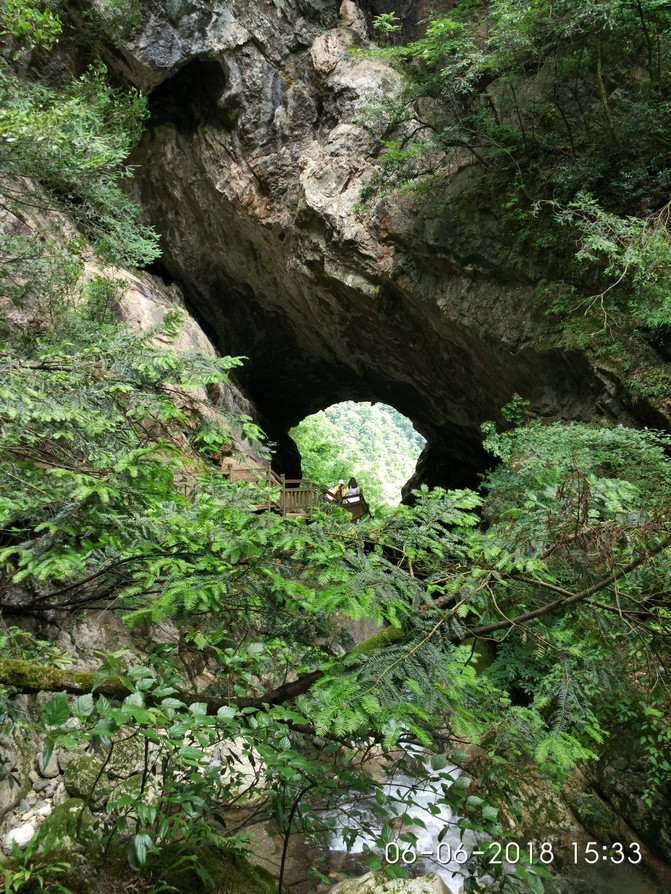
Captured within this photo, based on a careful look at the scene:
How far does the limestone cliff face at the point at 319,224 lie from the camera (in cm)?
830

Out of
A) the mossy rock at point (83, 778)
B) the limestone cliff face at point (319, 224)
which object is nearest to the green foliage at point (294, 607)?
the mossy rock at point (83, 778)

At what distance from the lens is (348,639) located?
7.63 ft

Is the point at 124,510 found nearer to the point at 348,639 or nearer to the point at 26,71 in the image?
the point at 348,639

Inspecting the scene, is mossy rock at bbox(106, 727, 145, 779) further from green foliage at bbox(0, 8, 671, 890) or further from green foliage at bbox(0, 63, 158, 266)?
green foliage at bbox(0, 63, 158, 266)

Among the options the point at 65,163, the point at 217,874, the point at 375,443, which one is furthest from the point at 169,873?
the point at 375,443

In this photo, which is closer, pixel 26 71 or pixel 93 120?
pixel 93 120

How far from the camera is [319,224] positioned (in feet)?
33.1

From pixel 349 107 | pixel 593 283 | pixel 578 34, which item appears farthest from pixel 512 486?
pixel 349 107

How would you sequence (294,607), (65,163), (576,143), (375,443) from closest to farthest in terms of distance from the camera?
(294,607) → (65,163) → (576,143) → (375,443)

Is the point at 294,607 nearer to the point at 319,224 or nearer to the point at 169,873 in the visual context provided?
the point at 169,873

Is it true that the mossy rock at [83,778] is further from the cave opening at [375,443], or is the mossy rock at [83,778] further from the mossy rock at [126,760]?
the cave opening at [375,443]

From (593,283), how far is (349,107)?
6.59 m

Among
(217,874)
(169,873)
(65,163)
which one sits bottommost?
(217,874)

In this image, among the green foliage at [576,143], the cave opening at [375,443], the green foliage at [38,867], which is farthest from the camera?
the cave opening at [375,443]
